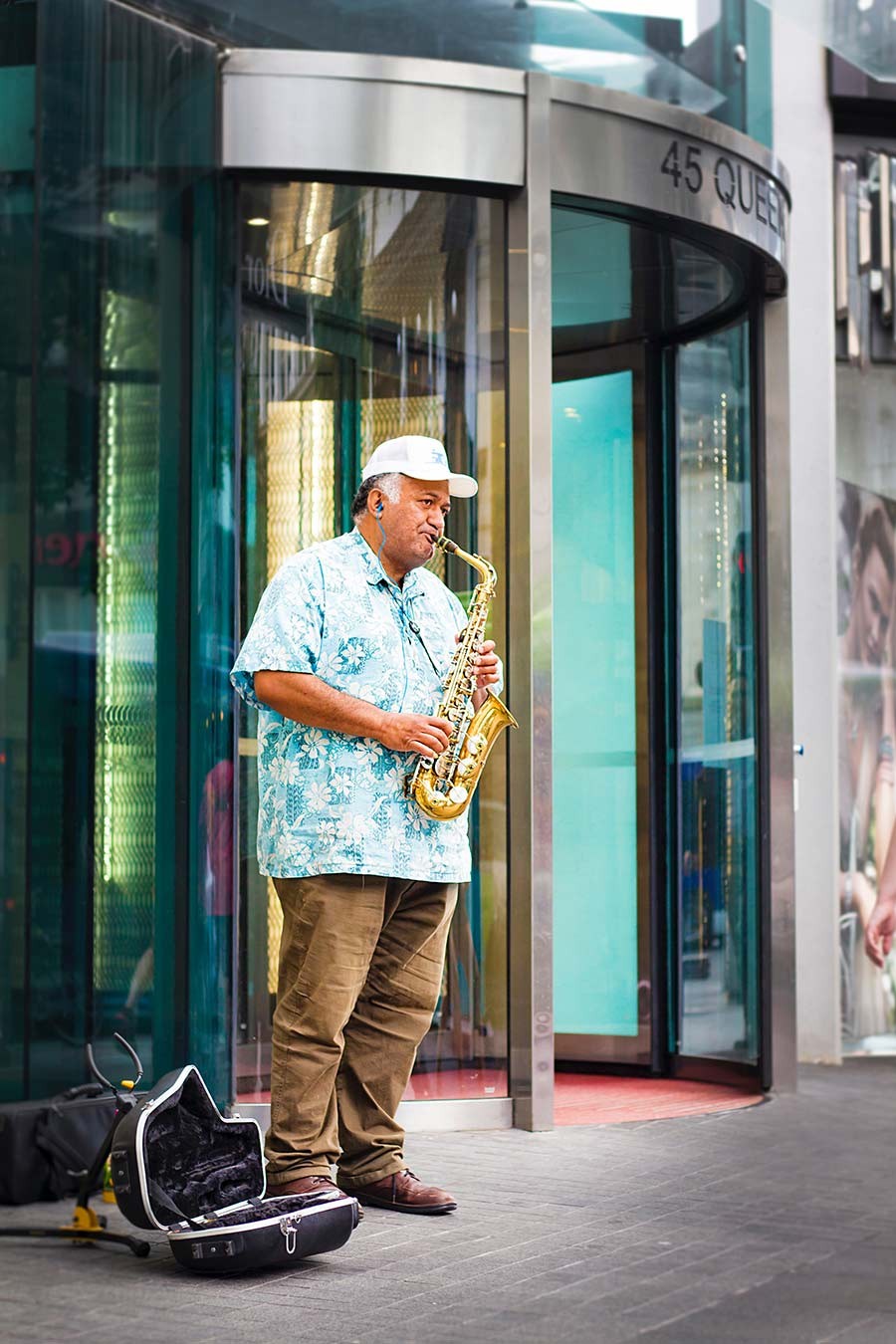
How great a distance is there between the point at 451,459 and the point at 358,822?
2130 millimetres

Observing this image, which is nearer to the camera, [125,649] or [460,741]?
[460,741]

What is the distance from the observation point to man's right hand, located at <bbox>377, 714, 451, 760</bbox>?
4742 millimetres

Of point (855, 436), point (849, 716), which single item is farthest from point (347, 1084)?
point (855, 436)

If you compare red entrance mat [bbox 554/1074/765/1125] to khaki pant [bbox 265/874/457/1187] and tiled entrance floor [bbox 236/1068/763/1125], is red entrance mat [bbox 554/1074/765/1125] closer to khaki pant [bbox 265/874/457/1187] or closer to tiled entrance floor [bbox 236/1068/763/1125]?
tiled entrance floor [bbox 236/1068/763/1125]

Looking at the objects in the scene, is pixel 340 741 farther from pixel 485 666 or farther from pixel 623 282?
pixel 623 282

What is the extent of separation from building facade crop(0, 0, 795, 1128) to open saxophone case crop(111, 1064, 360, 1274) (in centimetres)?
100

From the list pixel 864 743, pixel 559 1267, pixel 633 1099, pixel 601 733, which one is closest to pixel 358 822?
pixel 559 1267

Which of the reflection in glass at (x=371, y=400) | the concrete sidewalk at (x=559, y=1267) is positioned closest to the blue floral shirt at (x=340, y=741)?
the concrete sidewalk at (x=559, y=1267)

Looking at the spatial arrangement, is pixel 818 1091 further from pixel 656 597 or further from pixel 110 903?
pixel 110 903

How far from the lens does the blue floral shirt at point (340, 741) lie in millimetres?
4785

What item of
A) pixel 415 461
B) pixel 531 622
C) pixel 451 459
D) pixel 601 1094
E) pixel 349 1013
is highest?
pixel 451 459

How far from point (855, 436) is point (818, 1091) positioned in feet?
11.1

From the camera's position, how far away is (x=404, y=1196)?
4.95m

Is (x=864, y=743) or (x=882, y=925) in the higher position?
(x=864, y=743)
